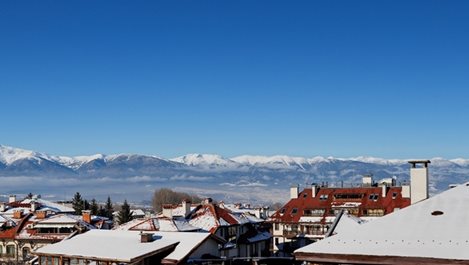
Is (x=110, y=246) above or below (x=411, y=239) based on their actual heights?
below

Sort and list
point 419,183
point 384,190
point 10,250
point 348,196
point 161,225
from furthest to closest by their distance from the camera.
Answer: point 348,196
point 384,190
point 10,250
point 161,225
point 419,183

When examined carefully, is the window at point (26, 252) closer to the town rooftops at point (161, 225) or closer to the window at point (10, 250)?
the window at point (10, 250)

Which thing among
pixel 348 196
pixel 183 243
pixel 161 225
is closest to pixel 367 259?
pixel 183 243

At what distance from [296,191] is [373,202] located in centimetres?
1053

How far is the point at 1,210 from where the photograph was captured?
3686 inches

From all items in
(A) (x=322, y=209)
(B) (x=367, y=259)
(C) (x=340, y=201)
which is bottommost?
(A) (x=322, y=209)

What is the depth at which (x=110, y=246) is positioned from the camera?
3831 cm

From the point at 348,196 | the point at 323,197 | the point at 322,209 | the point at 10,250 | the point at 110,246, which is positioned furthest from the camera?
the point at 323,197

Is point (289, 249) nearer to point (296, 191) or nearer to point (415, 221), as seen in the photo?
point (296, 191)

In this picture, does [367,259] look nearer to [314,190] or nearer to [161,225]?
[161,225]

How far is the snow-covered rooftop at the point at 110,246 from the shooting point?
1419 inches

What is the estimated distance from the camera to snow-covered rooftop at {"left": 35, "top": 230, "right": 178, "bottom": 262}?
36031 millimetres

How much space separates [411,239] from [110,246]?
2192 centimetres

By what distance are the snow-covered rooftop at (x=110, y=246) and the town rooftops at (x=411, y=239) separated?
16.2 meters
